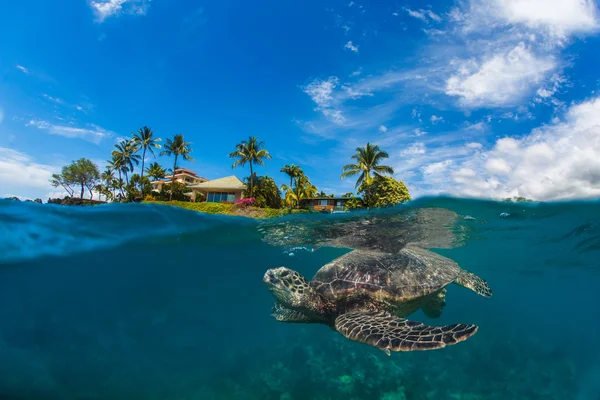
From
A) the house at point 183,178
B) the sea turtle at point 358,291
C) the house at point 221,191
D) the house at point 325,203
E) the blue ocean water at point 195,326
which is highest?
the house at point 183,178

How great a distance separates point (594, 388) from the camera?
1848 cm

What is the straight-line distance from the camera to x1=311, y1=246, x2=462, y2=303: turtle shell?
705cm

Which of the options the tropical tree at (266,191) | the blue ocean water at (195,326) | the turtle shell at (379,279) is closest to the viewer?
the turtle shell at (379,279)

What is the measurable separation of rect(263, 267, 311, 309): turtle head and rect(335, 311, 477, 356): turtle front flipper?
121 centimetres

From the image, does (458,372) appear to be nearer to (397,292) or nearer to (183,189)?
(397,292)

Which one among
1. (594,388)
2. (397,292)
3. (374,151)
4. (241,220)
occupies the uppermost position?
(374,151)

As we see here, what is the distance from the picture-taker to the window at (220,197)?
46.7 m

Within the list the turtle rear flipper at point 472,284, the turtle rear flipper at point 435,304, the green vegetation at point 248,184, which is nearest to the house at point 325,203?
the green vegetation at point 248,184

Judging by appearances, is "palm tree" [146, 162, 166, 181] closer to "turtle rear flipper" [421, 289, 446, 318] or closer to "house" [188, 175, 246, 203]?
"house" [188, 175, 246, 203]

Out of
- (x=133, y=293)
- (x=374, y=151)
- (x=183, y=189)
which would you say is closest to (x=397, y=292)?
(x=374, y=151)

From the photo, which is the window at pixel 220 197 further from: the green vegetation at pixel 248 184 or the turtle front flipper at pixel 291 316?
the turtle front flipper at pixel 291 316

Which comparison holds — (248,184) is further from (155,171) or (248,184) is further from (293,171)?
(155,171)

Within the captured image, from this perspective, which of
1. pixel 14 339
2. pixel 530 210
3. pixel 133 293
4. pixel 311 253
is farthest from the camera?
pixel 133 293

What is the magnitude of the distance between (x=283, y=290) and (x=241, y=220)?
10.6 metres
